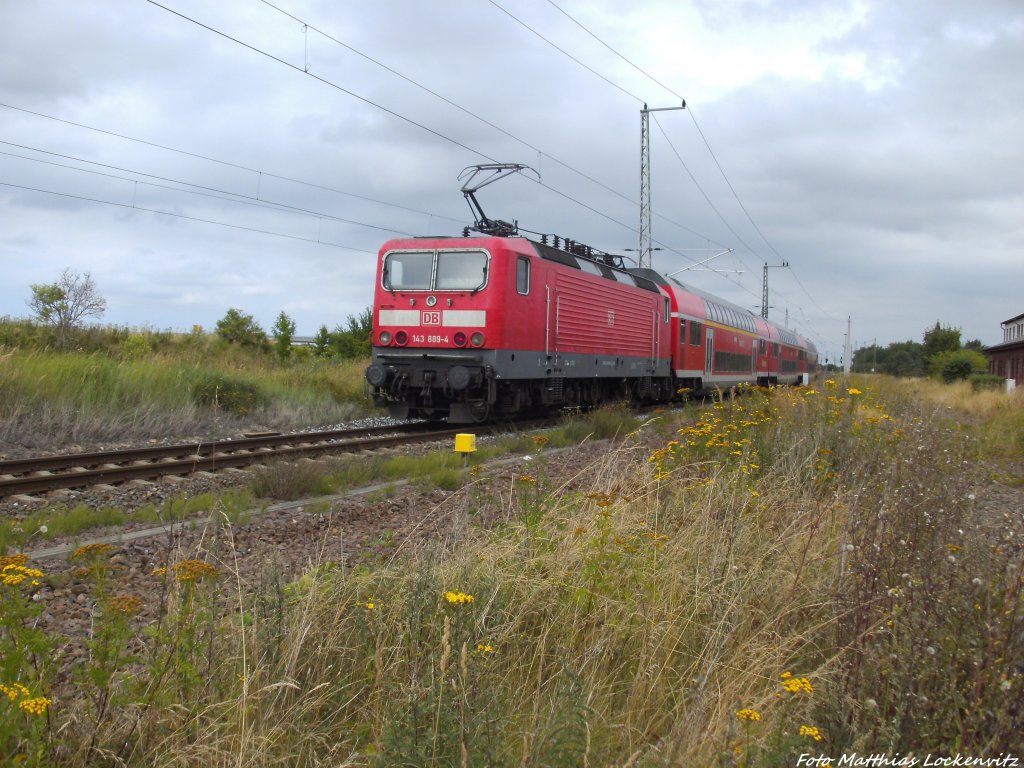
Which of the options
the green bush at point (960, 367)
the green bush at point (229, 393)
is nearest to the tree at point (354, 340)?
the green bush at point (229, 393)

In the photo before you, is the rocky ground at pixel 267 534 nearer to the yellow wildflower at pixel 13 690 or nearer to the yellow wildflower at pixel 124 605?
the yellow wildflower at pixel 124 605

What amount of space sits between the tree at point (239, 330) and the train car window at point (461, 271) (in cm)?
1412

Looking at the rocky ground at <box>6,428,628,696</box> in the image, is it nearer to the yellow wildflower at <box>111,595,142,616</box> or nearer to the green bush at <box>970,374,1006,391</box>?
the yellow wildflower at <box>111,595,142,616</box>

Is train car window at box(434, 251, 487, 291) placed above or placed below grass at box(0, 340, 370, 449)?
above

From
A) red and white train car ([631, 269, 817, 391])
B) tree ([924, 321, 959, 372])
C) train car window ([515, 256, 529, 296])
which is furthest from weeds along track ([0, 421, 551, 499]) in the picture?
tree ([924, 321, 959, 372])

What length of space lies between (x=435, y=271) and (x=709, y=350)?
1364 cm

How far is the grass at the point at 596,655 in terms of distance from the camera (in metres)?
2.55

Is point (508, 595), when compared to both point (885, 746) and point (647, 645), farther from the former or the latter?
point (885, 746)

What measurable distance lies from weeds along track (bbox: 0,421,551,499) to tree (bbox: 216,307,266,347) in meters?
15.5

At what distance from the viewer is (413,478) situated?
8.57 m

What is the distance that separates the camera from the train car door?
25047 millimetres

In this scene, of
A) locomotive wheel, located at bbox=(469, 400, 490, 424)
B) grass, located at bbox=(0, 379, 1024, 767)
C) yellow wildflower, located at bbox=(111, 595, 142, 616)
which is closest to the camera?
grass, located at bbox=(0, 379, 1024, 767)

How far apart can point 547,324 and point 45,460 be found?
839 cm

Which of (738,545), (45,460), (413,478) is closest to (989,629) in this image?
(738,545)
